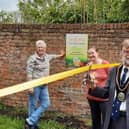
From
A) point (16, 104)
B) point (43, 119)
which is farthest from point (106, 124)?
point (16, 104)

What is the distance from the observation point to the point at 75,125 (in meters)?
9.80

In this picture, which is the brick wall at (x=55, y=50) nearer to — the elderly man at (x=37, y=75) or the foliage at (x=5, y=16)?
the elderly man at (x=37, y=75)

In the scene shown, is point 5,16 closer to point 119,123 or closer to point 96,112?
point 96,112

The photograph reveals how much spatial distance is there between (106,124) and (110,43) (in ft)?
12.9

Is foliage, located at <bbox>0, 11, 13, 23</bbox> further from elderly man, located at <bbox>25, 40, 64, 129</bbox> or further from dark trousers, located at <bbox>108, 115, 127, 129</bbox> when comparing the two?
dark trousers, located at <bbox>108, 115, 127, 129</bbox>

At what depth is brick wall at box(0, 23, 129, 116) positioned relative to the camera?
9516mm

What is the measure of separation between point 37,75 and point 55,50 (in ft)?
4.48

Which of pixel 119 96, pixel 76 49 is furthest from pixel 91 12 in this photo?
pixel 119 96

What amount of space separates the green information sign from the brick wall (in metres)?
0.11

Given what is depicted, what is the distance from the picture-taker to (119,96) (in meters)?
5.65

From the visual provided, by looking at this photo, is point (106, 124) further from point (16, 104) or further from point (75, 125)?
point (16, 104)

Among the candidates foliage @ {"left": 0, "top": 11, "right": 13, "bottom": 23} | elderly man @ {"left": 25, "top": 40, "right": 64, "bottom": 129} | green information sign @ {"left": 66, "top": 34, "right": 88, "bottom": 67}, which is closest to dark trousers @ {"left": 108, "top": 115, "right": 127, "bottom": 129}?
elderly man @ {"left": 25, "top": 40, "right": 64, "bottom": 129}

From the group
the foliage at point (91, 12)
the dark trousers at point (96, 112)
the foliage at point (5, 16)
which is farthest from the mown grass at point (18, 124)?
the foliage at point (5, 16)

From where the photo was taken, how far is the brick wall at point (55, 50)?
9516 mm
